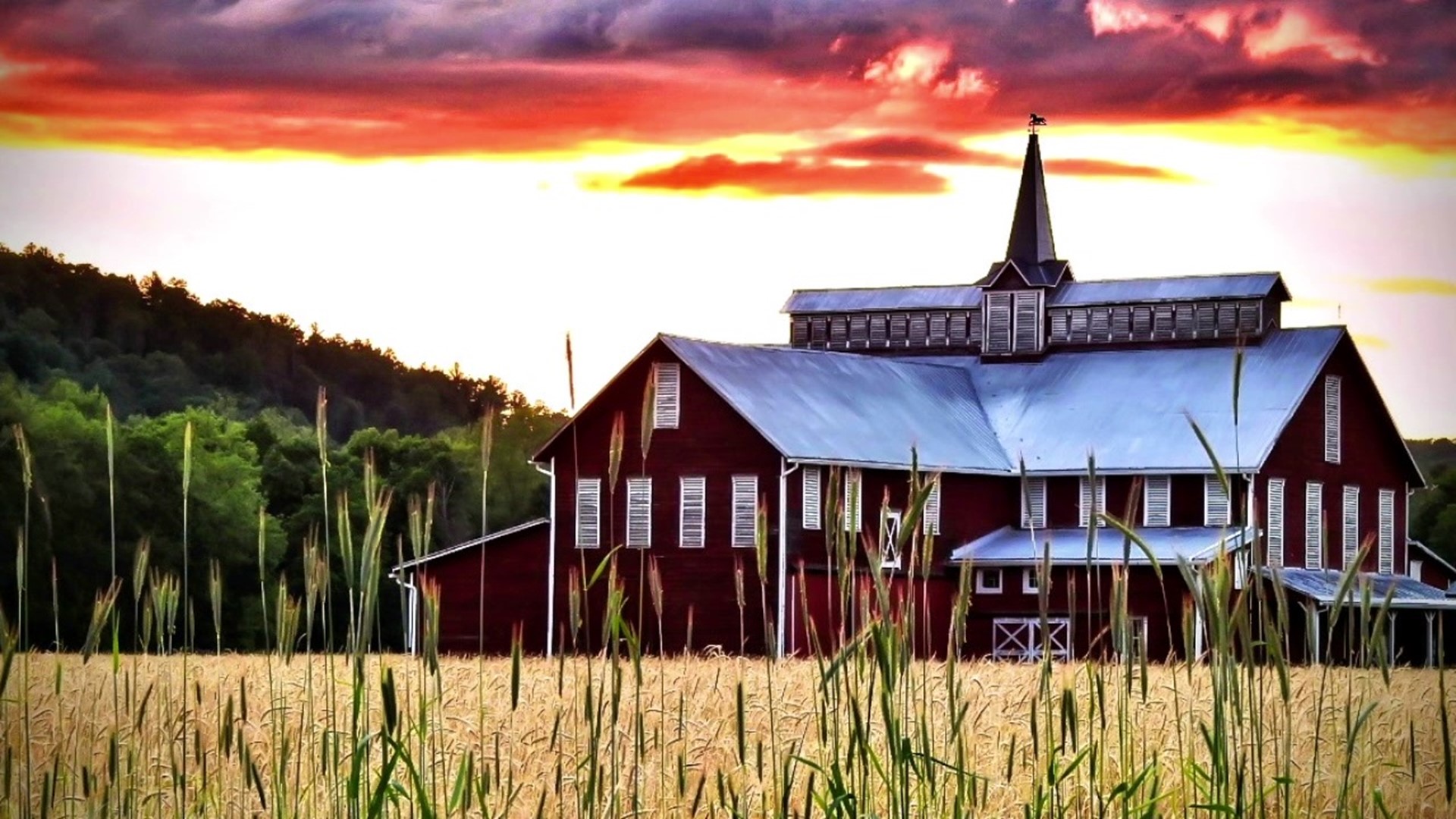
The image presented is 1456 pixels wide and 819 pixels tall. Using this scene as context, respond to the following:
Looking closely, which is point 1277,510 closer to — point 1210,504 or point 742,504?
point 1210,504

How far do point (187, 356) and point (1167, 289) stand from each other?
21.4m

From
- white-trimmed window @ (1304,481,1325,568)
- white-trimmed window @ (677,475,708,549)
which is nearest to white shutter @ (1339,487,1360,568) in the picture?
white-trimmed window @ (1304,481,1325,568)

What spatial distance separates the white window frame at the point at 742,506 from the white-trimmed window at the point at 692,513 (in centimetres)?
58

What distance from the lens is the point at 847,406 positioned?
127 feet

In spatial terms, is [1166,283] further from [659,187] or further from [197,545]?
[659,187]

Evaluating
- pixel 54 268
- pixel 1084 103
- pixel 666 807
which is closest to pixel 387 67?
pixel 1084 103

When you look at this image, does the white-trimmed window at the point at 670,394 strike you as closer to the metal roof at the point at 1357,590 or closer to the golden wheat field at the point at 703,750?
the metal roof at the point at 1357,590

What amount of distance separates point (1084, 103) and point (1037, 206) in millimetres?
42768

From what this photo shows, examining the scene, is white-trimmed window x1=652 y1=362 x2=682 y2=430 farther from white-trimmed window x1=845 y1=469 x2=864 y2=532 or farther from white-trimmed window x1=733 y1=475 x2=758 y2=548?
white-trimmed window x1=845 y1=469 x2=864 y2=532

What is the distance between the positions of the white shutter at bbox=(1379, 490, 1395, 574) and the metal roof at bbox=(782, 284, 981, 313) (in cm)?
1003

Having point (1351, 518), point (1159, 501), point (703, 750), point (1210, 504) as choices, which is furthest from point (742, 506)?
point (703, 750)

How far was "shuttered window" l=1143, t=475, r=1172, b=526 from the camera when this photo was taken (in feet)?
128

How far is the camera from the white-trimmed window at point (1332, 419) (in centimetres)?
4044

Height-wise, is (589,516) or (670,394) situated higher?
(670,394)
